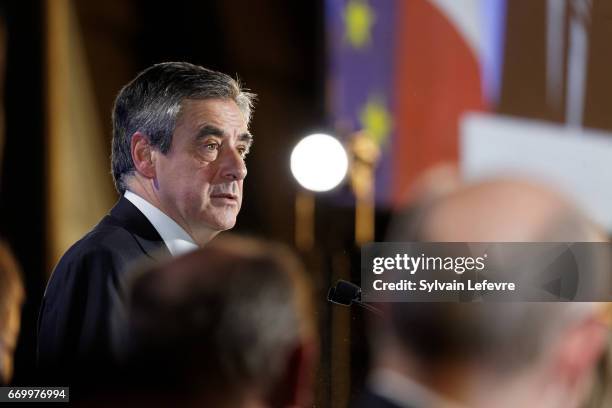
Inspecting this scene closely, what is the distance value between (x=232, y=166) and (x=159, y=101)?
21 cm

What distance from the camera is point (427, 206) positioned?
3.41 ft

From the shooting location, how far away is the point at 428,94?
2.26 m

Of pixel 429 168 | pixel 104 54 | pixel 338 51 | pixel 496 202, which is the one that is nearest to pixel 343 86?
pixel 338 51

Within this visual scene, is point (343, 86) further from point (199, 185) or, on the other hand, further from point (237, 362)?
point (237, 362)

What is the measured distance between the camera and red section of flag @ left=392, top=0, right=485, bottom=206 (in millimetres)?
2246

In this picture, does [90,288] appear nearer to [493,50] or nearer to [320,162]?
[320,162]

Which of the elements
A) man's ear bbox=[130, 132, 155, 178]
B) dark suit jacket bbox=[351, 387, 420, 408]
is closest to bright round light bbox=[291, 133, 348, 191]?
man's ear bbox=[130, 132, 155, 178]

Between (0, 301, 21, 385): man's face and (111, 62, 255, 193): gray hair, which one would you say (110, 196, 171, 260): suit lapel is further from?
(0, 301, 21, 385): man's face

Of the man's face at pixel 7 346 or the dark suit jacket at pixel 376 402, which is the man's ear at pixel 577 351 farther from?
the man's face at pixel 7 346

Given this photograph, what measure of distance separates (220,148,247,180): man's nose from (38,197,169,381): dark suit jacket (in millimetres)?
221

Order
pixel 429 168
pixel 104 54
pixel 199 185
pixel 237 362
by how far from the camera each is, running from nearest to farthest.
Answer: pixel 237 362
pixel 199 185
pixel 429 168
pixel 104 54

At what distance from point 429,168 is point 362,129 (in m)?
0.18

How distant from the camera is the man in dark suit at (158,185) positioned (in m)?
1.91

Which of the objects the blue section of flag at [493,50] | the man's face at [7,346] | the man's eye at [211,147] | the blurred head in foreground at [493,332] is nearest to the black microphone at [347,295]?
the man's eye at [211,147]
